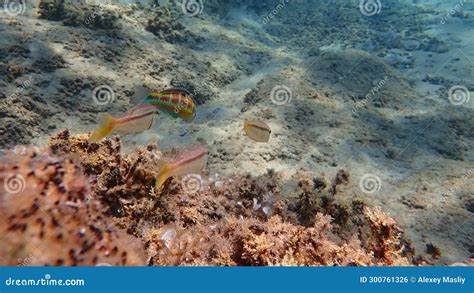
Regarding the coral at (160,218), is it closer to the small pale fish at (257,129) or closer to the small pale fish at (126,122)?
the small pale fish at (126,122)

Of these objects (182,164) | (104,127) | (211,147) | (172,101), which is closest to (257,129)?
(172,101)

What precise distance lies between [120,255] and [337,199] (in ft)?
11.6

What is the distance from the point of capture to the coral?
239cm

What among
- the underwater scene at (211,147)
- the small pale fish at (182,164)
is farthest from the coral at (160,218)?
the small pale fish at (182,164)

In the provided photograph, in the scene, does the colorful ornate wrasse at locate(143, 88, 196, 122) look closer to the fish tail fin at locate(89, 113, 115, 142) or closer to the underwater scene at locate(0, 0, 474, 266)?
the underwater scene at locate(0, 0, 474, 266)

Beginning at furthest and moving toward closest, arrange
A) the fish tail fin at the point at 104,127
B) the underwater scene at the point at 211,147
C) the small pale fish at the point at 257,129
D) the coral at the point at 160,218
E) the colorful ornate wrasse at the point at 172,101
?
the small pale fish at the point at 257,129
the colorful ornate wrasse at the point at 172,101
the fish tail fin at the point at 104,127
the underwater scene at the point at 211,147
the coral at the point at 160,218

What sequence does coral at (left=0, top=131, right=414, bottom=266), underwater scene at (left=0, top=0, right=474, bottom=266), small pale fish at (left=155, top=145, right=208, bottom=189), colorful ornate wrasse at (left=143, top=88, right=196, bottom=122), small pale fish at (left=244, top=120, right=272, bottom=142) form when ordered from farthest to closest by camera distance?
small pale fish at (left=244, top=120, right=272, bottom=142) < colorful ornate wrasse at (left=143, top=88, right=196, bottom=122) < small pale fish at (left=155, top=145, right=208, bottom=189) < underwater scene at (left=0, top=0, right=474, bottom=266) < coral at (left=0, top=131, right=414, bottom=266)

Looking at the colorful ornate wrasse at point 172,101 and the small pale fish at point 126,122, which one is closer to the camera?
the small pale fish at point 126,122

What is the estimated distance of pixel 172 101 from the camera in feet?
14.4

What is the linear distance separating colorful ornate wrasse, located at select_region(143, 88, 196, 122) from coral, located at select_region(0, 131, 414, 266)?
0.65 meters

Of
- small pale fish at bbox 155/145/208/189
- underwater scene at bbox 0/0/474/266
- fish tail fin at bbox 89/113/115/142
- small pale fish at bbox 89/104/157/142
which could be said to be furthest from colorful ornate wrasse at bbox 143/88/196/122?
small pale fish at bbox 155/145/208/189

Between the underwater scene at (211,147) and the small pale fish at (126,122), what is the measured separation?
2cm

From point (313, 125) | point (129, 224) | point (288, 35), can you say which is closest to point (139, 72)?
point (313, 125)

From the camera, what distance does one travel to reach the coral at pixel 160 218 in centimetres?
239
